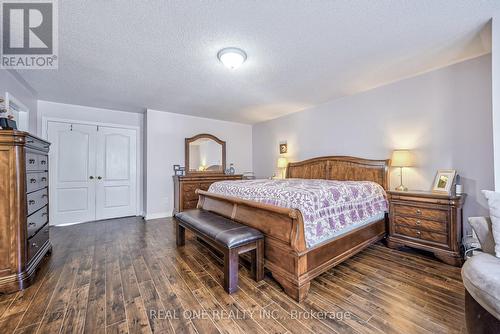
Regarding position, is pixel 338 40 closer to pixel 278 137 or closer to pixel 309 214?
pixel 309 214

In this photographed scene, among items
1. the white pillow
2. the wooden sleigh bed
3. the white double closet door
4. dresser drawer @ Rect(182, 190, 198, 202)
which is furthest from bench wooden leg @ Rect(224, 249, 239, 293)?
the white double closet door

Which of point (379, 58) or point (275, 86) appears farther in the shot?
point (275, 86)

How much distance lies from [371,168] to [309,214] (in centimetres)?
230

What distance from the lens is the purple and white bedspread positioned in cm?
205

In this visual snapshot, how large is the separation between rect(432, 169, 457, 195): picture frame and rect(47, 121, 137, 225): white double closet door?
19.3 ft

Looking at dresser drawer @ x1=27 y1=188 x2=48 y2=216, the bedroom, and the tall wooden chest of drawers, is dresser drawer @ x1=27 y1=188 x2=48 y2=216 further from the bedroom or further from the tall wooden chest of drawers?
the tall wooden chest of drawers

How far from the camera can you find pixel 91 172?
4.65 metres

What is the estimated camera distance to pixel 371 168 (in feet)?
12.0

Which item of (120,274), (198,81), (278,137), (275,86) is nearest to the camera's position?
(120,274)

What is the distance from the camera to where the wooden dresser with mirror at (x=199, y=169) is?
487 cm

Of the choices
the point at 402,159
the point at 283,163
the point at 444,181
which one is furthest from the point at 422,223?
the point at 283,163

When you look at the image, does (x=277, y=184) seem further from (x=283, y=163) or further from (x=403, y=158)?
(x=283, y=163)

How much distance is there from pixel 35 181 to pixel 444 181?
5.10 m

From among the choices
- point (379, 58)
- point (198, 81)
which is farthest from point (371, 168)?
point (198, 81)
